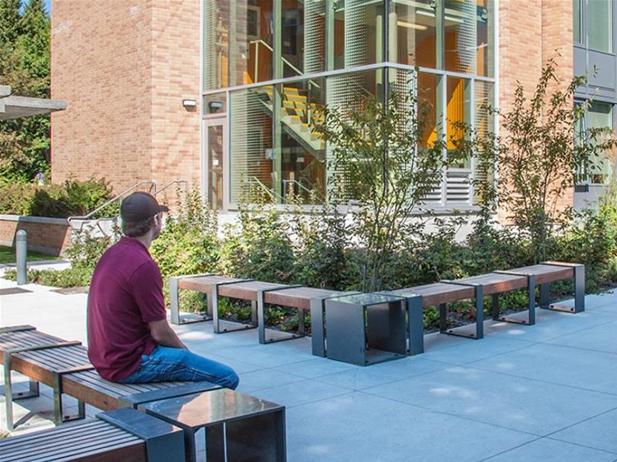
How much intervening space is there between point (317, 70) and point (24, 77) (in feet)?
86.5

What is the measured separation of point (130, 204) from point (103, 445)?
5.76 ft

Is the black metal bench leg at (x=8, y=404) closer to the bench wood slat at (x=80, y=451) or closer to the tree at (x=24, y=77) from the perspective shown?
the bench wood slat at (x=80, y=451)

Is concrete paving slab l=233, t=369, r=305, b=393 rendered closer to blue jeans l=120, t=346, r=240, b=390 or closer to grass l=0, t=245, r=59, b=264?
blue jeans l=120, t=346, r=240, b=390

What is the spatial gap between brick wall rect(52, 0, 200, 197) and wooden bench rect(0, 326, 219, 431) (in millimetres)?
14327

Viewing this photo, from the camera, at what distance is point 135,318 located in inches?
195

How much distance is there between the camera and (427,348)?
28.6 feet

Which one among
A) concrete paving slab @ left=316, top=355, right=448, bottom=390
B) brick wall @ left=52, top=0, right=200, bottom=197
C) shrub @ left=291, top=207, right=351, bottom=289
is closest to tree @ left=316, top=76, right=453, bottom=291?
shrub @ left=291, top=207, right=351, bottom=289

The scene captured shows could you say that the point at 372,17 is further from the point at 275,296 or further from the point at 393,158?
the point at 275,296

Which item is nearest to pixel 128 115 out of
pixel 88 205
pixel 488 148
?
pixel 88 205

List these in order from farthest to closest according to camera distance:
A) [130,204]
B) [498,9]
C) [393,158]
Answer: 1. [498,9]
2. [393,158]
3. [130,204]

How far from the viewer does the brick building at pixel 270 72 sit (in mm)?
17406

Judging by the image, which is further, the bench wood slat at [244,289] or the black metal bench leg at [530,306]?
the black metal bench leg at [530,306]

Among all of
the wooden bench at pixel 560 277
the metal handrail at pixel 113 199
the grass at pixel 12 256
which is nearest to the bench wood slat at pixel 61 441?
the wooden bench at pixel 560 277

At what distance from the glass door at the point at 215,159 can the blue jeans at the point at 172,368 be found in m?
16.1
